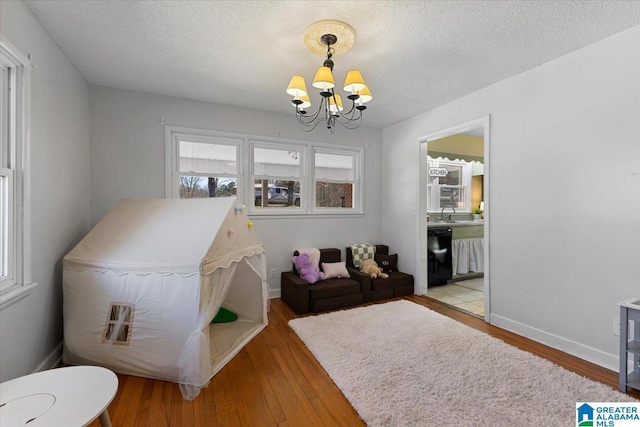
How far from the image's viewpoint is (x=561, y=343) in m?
2.57

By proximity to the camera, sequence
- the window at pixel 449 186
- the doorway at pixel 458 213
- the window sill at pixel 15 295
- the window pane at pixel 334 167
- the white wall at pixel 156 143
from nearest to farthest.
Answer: the window sill at pixel 15 295
the white wall at pixel 156 143
the doorway at pixel 458 213
the window pane at pixel 334 167
the window at pixel 449 186

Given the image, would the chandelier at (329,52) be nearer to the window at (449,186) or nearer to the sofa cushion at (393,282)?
the sofa cushion at (393,282)

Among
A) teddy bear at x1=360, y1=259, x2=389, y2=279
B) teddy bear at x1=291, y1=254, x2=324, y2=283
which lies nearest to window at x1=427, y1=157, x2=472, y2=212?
teddy bear at x1=360, y1=259, x2=389, y2=279

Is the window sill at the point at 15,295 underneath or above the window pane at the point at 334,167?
underneath

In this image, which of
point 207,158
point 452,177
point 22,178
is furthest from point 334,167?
point 22,178

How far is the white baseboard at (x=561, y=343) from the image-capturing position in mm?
2273

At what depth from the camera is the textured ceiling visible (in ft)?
6.39

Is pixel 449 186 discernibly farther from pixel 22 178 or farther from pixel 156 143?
pixel 22 178

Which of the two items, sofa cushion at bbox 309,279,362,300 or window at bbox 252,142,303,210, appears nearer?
sofa cushion at bbox 309,279,362,300

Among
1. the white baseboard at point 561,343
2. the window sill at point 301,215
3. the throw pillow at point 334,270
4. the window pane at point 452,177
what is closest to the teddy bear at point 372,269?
the throw pillow at point 334,270

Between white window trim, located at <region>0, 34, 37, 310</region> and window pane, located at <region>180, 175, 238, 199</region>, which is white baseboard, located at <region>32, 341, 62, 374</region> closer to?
white window trim, located at <region>0, 34, 37, 310</region>

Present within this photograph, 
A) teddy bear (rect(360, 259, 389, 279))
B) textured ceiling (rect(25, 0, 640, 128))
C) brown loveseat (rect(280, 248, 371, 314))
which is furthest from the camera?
teddy bear (rect(360, 259, 389, 279))

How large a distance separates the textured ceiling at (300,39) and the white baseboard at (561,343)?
103 inches

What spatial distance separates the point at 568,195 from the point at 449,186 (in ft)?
10.2
